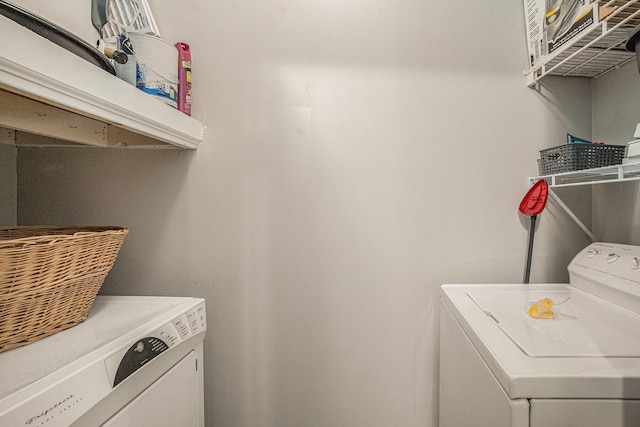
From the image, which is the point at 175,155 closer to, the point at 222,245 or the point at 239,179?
the point at 239,179

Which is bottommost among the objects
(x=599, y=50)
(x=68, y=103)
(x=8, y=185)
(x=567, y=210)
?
(x=567, y=210)

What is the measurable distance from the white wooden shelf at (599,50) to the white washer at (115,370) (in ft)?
4.60

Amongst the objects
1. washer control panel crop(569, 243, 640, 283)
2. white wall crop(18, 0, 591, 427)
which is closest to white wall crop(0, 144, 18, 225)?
white wall crop(18, 0, 591, 427)

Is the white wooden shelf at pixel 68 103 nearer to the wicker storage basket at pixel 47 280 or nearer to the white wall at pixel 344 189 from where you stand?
the white wall at pixel 344 189

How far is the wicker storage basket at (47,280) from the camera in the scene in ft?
2.09

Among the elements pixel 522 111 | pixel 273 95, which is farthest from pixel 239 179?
pixel 522 111

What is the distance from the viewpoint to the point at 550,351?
636 mm

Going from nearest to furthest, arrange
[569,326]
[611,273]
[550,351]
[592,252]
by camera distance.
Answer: [550,351] → [569,326] → [611,273] → [592,252]

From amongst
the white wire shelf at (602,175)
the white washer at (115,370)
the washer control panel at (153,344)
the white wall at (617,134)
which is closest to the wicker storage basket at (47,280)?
the white washer at (115,370)

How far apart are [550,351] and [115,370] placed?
91 centimetres

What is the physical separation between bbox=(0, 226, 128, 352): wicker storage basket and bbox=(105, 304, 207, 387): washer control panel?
0.22 m

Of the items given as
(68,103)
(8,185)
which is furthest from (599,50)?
(8,185)

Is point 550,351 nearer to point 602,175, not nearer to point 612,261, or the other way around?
point 612,261

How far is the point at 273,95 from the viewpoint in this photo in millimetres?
1256
